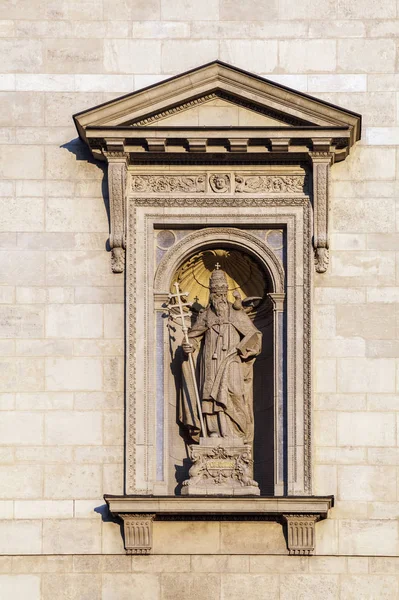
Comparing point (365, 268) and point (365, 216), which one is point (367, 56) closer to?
point (365, 216)

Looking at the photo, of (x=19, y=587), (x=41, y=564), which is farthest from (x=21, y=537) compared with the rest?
(x=19, y=587)

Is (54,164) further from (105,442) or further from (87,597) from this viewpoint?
(87,597)

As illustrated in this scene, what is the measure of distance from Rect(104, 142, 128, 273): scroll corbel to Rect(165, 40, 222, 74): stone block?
128 centimetres

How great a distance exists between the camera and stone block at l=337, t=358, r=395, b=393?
26484 millimetres

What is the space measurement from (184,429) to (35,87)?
163 inches

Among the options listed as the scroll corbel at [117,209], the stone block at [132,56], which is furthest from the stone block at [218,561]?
the stone block at [132,56]

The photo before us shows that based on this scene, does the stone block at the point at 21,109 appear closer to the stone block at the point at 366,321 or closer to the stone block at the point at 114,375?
the stone block at the point at 114,375

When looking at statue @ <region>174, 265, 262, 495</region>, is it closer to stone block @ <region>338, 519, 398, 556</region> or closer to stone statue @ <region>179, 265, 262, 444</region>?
stone statue @ <region>179, 265, 262, 444</region>

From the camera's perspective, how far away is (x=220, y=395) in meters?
26.6

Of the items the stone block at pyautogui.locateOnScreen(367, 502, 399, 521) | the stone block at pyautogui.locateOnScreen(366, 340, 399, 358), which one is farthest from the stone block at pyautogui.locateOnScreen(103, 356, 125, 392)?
the stone block at pyautogui.locateOnScreen(367, 502, 399, 521)

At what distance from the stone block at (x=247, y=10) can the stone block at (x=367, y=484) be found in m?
5.20

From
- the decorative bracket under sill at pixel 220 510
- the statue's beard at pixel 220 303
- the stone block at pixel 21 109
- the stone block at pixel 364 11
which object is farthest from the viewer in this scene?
the stone block at pixel 364 11

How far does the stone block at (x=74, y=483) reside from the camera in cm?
2623

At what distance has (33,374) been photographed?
2652 centimetres
